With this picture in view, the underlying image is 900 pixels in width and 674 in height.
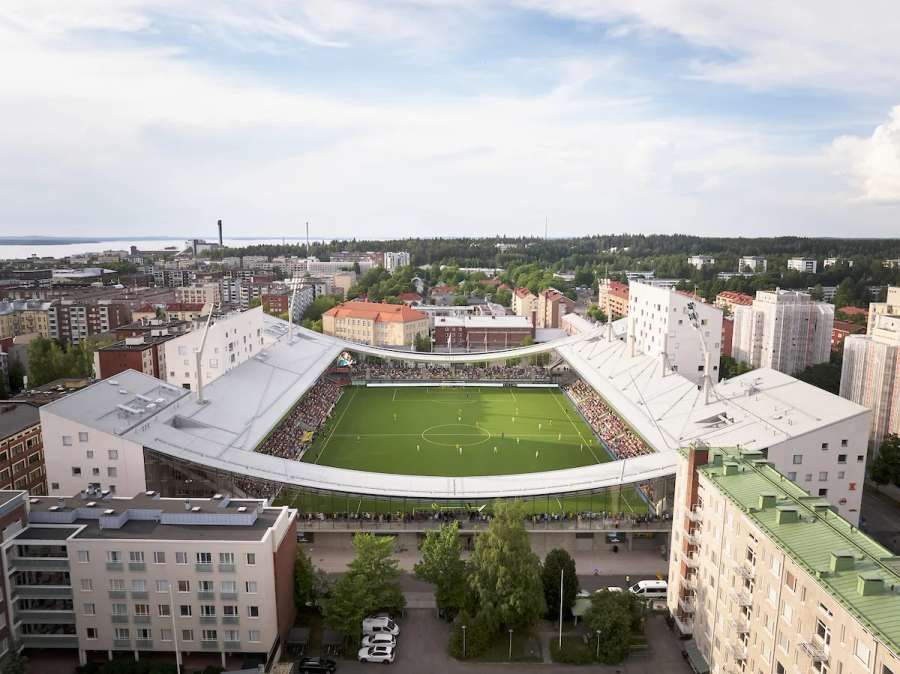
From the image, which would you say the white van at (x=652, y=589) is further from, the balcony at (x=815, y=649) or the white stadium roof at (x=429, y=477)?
the balcony at (x=815, y=649)

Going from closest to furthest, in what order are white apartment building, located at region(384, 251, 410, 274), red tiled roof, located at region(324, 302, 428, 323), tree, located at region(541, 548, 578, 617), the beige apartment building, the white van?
1. tree, located at region(541, 548, 578, 617)
2. the white van
3. the beige apartment building
4. red tiled roof, located at region(324, 302, 428, 323)
5. white apartment building, located at region(384, 251, 410, 274)

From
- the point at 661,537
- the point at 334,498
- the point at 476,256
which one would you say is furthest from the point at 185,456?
the point at 476,256

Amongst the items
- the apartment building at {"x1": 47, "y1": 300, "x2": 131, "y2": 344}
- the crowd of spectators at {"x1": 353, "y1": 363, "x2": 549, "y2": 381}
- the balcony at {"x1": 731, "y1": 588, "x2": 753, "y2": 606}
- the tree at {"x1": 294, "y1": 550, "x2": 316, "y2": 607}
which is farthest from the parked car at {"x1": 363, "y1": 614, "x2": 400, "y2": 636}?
the apartment building at {"x1": 47, "y1": 300, "x2": 131, "y2": 344}

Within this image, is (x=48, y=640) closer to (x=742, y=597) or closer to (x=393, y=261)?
(x=742, y=597)

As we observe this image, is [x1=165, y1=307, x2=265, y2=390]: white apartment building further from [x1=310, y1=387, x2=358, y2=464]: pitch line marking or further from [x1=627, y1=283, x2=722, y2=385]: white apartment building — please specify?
[x1=627, y1=283, x2=722, y2=385]: white apartment building

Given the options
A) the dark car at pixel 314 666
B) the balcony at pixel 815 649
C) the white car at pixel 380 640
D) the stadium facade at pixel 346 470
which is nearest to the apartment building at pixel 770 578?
the balcony at pixel 815 649

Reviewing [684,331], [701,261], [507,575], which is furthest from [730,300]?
[701,261]
